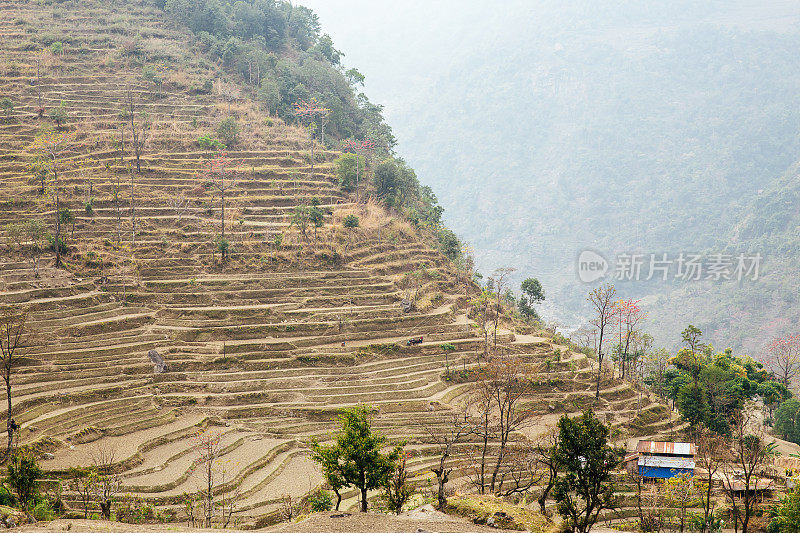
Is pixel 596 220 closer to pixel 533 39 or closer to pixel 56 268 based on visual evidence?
pixel 533 39

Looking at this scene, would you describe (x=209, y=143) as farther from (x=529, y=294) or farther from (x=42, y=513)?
(x=42, y=513)

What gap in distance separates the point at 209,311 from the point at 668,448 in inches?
897

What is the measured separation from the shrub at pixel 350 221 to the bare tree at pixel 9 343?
58.9 ft

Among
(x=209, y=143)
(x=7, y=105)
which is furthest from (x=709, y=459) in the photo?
(x=7, y=105)

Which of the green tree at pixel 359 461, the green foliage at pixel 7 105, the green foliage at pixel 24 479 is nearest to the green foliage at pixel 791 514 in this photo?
the green tree at pixel 359 461

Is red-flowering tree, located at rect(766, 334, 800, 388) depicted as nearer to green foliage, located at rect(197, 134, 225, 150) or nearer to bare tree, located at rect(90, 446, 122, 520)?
bare tree, located at rect(90, 446, 122, 520)

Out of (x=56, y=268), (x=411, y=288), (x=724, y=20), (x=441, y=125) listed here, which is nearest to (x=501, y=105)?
(x=441, y=125)

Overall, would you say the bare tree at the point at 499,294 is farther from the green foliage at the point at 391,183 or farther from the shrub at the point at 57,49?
the shrub at the point at 57,49

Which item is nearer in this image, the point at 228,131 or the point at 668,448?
the point at 668,448

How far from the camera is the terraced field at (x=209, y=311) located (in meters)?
24.0

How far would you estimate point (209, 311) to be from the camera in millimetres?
31250

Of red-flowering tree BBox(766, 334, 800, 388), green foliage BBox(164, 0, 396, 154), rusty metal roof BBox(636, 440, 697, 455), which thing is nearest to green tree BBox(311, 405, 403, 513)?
rusty metal roof BBox(636, 440, 697, 455)

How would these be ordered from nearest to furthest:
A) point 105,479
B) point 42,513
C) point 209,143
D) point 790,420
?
point 42,513, point 105,479, point 790,420, point 209,143

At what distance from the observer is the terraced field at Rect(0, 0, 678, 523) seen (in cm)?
2397
